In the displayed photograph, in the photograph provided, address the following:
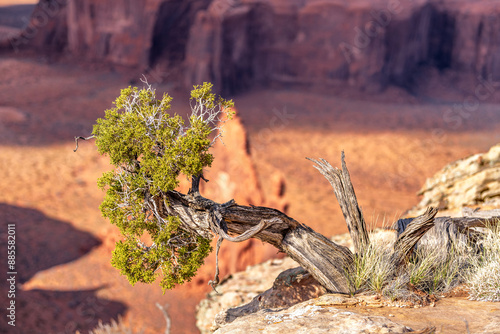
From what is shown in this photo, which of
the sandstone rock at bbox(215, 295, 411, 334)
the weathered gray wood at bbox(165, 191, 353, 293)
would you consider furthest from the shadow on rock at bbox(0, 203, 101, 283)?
the sandstone rock at bbox(215, 295, 411, 334)

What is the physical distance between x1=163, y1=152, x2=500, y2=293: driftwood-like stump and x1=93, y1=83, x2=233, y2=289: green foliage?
0.20 meters

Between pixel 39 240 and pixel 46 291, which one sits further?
pixel 39 240

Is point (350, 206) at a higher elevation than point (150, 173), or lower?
lower

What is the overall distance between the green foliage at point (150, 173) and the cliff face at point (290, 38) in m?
16.6

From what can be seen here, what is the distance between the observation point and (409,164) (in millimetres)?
15742

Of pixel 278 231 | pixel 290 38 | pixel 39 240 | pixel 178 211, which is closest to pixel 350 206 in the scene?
pixel 278 231

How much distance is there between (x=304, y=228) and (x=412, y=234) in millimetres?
1122

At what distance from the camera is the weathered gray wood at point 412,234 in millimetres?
4641

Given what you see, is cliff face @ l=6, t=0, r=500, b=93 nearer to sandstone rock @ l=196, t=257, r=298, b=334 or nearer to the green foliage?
sandstone rock @ l=196, t=257, r=298, b=334

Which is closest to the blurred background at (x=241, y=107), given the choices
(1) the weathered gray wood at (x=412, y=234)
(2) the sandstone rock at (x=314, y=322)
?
(2) the sandstone rock at (x=314, y=322)

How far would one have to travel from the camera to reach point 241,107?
20.3m

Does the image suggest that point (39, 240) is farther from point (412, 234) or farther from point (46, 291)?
point (412, 234)

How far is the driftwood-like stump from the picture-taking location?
4758mm

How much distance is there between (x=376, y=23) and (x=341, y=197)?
1962 cm
